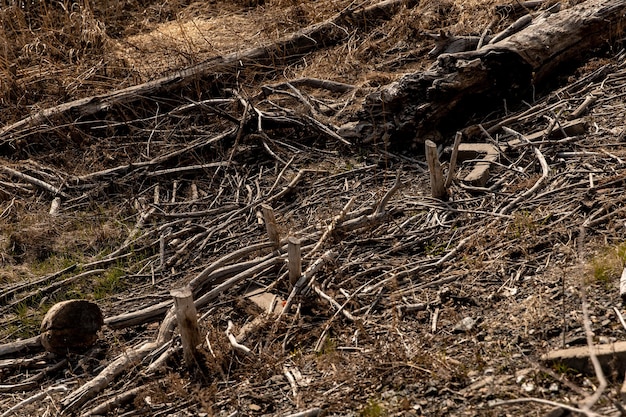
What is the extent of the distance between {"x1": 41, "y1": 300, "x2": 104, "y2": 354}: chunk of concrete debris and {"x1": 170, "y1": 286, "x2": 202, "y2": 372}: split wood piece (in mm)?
660

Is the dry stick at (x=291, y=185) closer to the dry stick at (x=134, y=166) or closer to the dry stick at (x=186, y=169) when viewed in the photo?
the dry stick at (x=186, y=169)

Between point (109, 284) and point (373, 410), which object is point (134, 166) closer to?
point (109, 284)

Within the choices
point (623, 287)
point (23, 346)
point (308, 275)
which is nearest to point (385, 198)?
point (308, 275)

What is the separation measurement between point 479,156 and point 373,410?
8.35ft

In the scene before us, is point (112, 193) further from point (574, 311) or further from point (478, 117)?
point (574, 311)

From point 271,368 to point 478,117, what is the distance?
287 cm

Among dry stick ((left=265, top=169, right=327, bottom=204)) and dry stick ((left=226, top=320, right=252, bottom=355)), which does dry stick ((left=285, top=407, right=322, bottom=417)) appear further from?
dry stick ((left=265, top=169, right=327, bottom=204))

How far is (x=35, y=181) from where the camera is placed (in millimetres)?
6500

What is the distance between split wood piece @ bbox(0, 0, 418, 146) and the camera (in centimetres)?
718

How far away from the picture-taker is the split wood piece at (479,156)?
527cm

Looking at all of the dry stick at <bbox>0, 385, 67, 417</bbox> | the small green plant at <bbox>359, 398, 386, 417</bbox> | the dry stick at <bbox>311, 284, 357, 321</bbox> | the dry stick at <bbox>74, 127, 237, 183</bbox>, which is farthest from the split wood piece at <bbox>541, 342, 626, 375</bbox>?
the dry stick at <bbox>74, 127, 237, 183</bbox>

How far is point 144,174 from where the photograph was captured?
637 cm

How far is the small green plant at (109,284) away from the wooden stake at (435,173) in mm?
1930

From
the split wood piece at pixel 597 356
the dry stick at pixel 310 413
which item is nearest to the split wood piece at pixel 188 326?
the dry stick at pixel 310 413
